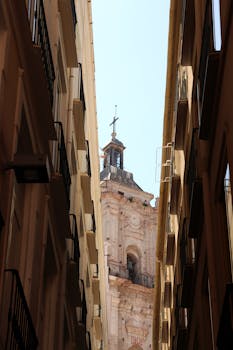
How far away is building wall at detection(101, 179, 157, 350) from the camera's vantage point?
6316 centimetres

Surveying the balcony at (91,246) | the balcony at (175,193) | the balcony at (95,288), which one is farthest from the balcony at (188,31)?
the balcony at (95,288)

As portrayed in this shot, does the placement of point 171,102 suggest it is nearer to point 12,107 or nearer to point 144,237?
point 12,107

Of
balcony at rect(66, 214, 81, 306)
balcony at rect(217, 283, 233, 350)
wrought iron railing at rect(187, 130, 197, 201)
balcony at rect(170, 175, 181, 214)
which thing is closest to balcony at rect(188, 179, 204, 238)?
wrought iron railing at rect(187, 130, 197, 201)

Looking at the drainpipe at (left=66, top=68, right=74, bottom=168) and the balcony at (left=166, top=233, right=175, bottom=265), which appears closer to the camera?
the drainpipe at (left=66, top=68, right=74, bottom=168)

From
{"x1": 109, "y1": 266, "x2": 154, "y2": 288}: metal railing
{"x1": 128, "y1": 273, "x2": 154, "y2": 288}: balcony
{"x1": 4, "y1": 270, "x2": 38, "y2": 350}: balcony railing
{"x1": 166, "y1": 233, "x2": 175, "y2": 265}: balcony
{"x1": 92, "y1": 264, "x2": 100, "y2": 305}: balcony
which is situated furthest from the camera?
{"x1": 128, "y1": 273, "x2": 154, "y2": 288}: balcony

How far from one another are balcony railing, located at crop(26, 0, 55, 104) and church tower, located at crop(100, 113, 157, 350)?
157ft

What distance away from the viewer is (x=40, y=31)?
1356 centimetres

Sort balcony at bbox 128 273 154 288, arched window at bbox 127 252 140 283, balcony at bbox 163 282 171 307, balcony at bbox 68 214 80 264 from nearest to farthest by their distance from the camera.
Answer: balcony at bbox 68 214 80 264 < balcony at bbox 163 282 171 307 < balcony at bbox 128 273 154 288 < arched window at bbox 127 252 140 283

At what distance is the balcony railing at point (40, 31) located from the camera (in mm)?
12750

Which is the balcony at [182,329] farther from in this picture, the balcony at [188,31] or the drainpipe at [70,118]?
the balcony at [188,31]

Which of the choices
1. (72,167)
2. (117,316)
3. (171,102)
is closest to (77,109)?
(72,167)

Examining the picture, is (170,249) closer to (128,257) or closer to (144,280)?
(144,280)

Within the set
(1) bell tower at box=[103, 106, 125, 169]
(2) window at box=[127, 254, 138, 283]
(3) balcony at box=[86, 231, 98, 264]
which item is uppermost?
(1) bell tower at box=[103, 106, 125, 169]

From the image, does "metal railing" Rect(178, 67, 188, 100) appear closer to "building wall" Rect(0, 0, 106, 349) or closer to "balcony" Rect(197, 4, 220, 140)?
"building wall" Rect(0, 0, 106, 349)
